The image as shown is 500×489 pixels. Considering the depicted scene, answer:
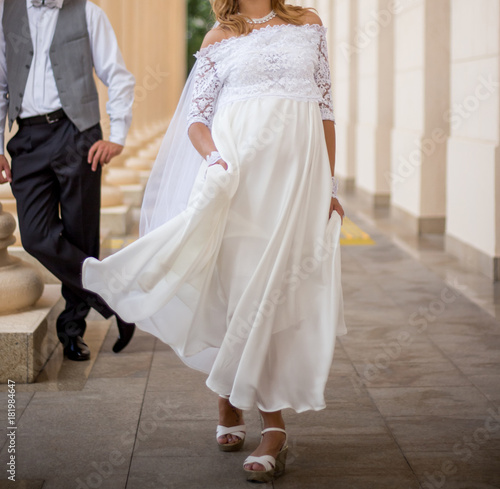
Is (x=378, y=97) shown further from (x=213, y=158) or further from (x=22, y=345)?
(x=213, y=158)

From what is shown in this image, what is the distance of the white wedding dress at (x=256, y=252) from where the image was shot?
3244 mm

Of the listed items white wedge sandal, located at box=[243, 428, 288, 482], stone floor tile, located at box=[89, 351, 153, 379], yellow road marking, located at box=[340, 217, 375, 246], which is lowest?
yellow road marking, located at box=[340, 217, 375, 246]

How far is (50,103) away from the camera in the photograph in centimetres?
462

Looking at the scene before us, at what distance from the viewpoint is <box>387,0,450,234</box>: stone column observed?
377 inches

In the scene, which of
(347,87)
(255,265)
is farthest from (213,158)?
(347,87)

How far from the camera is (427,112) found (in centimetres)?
966

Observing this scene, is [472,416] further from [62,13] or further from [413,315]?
[62,13]

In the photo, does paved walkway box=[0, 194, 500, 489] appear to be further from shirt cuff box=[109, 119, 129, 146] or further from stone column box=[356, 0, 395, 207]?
stone column box=[356, 0, 395, 207]

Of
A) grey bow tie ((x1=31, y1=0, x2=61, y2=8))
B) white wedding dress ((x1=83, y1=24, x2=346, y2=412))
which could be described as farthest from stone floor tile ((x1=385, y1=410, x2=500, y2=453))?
grey bow tie ((x1=31, y1=0, x2=61, y2=8))

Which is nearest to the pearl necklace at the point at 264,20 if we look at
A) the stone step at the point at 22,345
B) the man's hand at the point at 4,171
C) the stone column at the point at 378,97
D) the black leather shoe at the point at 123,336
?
the man's hand at the point at 4,171

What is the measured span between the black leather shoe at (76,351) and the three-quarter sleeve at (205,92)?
1.91 meters

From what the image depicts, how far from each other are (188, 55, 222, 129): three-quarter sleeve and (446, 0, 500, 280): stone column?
13.5 ft

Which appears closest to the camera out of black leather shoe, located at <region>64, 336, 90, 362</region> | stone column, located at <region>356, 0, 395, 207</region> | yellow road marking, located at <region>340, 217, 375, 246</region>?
black leather shoe, located at <region>64, 336, 90, 362</region>

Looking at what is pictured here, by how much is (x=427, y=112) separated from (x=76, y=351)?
604 cm
